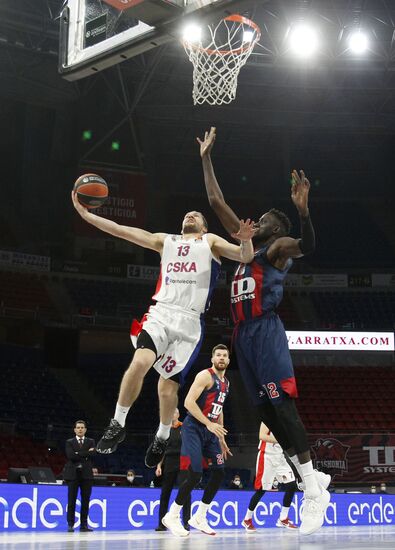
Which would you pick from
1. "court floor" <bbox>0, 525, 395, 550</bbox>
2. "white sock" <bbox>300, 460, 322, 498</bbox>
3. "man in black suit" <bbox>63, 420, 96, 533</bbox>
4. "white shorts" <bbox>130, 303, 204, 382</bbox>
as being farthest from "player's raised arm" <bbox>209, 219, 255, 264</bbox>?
"man in black suit" <bbox>63, 420, 96, 533</bbox>

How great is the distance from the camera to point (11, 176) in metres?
27.7

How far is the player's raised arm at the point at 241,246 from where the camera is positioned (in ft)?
20.6

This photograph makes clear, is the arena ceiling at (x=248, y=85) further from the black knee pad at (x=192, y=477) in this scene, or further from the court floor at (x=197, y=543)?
the court floor at (x=197, y=543)

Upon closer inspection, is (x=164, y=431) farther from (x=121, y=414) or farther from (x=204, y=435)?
(x=204, y=435)

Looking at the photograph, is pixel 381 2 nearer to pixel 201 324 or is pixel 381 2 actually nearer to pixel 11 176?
pixel 11 176

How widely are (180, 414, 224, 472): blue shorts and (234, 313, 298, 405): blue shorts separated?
8.56 ft

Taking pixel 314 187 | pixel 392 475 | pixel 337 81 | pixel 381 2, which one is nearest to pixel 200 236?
pixel 392 475

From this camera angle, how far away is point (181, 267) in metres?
6.61

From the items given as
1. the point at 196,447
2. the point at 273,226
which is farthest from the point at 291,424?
the point at 196,447

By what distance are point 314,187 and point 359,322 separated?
6641 millimetres

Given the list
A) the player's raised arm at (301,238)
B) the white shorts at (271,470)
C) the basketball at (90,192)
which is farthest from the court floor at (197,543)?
the white shorts at (271,470)

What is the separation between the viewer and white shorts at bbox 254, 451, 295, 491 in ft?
39.0

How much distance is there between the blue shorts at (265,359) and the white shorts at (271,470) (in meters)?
5.41

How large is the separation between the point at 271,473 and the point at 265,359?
592 cm
